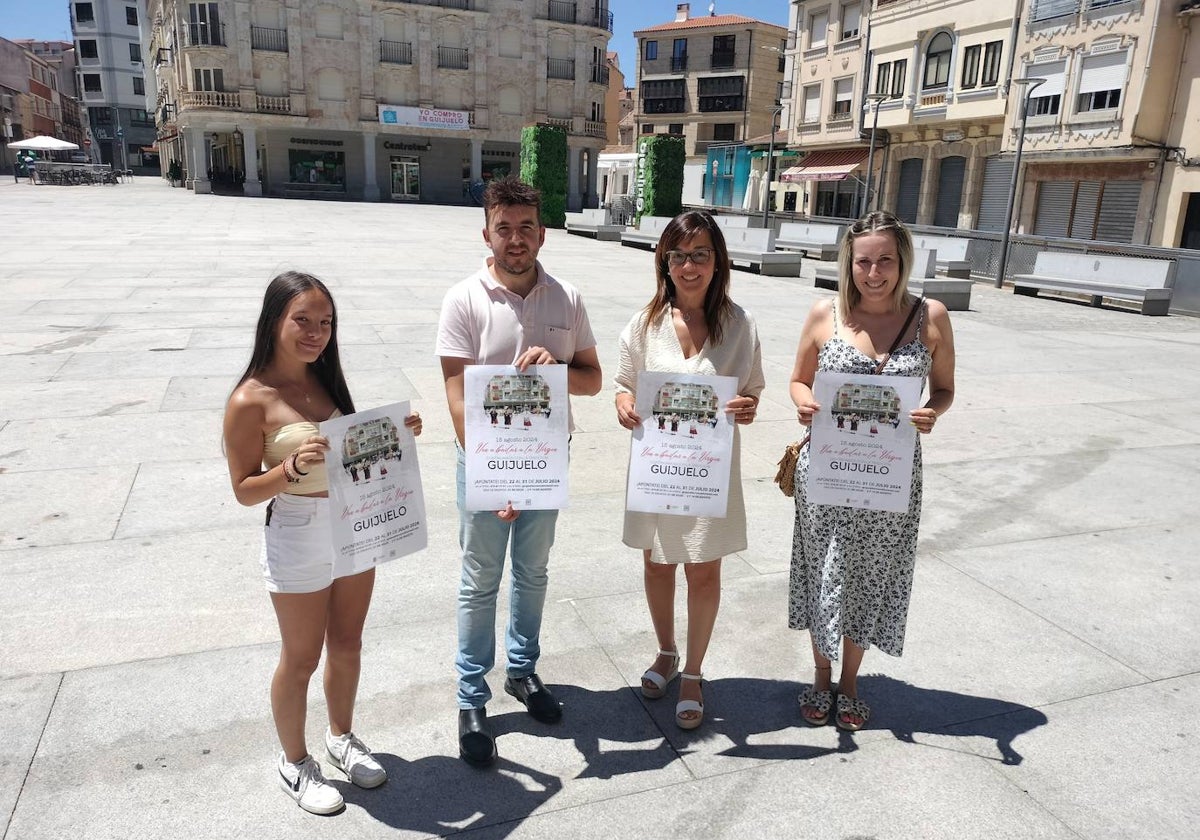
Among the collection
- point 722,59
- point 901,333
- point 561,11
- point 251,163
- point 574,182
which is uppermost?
point 722,59

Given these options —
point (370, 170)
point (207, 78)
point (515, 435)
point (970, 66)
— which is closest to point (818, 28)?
point (970, 66)

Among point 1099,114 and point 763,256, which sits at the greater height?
point 1099,114

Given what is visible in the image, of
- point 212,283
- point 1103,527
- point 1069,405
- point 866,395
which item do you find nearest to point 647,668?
point 866,395

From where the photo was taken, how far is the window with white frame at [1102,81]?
26.7 meters

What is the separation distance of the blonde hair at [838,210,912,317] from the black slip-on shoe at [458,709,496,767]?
1.97 m

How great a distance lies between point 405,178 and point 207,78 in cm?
1189

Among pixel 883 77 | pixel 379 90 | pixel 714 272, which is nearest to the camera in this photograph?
pixel 714 272

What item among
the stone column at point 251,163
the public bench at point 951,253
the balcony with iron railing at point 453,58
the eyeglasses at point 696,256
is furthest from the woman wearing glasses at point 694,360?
the balcony with iron railing at point 453,58

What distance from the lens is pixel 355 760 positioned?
8.98ft

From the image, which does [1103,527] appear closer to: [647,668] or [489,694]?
[647,668]

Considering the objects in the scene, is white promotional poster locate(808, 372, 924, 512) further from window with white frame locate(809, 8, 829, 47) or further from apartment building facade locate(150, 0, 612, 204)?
apartment building facade locate(150, 0, 612, 204)

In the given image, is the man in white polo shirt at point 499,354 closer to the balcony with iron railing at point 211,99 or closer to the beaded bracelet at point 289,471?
the beaded bracelet at point 289,471

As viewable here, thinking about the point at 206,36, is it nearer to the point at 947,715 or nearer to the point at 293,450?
the point at 293,450

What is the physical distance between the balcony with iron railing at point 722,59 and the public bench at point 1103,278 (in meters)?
57.3
